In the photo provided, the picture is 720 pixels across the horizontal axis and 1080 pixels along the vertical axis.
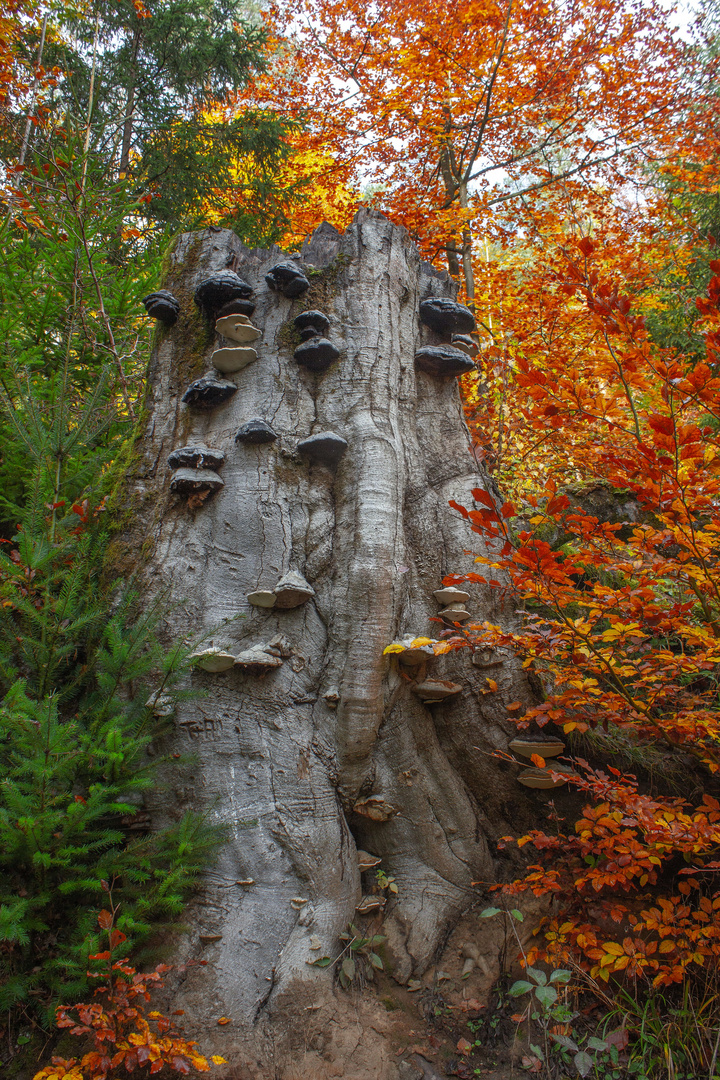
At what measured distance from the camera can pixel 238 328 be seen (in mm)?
4164

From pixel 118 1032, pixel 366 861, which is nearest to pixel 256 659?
pixel 366 861

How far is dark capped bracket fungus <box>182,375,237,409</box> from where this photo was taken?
4.13 metres

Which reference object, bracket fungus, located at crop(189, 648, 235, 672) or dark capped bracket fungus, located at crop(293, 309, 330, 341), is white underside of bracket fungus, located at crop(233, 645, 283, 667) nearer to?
bracket fungus, located at crop(189, 648, 235, 672)

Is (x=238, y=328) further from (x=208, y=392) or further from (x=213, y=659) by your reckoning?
(x=213, y=659)

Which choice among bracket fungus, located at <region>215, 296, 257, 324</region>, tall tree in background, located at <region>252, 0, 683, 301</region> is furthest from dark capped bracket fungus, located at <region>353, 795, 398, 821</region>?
tall tree in background, located at <region>252, 0, 683, 301</region>

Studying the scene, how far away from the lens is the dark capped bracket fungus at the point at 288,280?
4320 mm

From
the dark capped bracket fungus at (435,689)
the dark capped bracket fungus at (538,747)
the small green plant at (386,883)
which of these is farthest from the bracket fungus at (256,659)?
the dark capped bracket fungus at (538,747)

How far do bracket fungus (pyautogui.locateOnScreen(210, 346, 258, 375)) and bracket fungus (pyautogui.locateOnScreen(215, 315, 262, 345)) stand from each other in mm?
91

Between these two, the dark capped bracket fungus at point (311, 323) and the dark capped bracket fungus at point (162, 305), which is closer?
the dark capped bracket fungus at point (311, 323)

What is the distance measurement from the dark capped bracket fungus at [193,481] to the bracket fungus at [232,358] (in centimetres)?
96

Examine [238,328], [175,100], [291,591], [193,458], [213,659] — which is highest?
[175,100]

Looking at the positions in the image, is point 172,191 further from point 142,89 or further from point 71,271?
point 71,271

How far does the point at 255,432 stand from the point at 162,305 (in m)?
1.60

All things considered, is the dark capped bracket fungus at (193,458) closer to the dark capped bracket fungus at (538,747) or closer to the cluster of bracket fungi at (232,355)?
the cluster of bracket fungi at (232,355)
